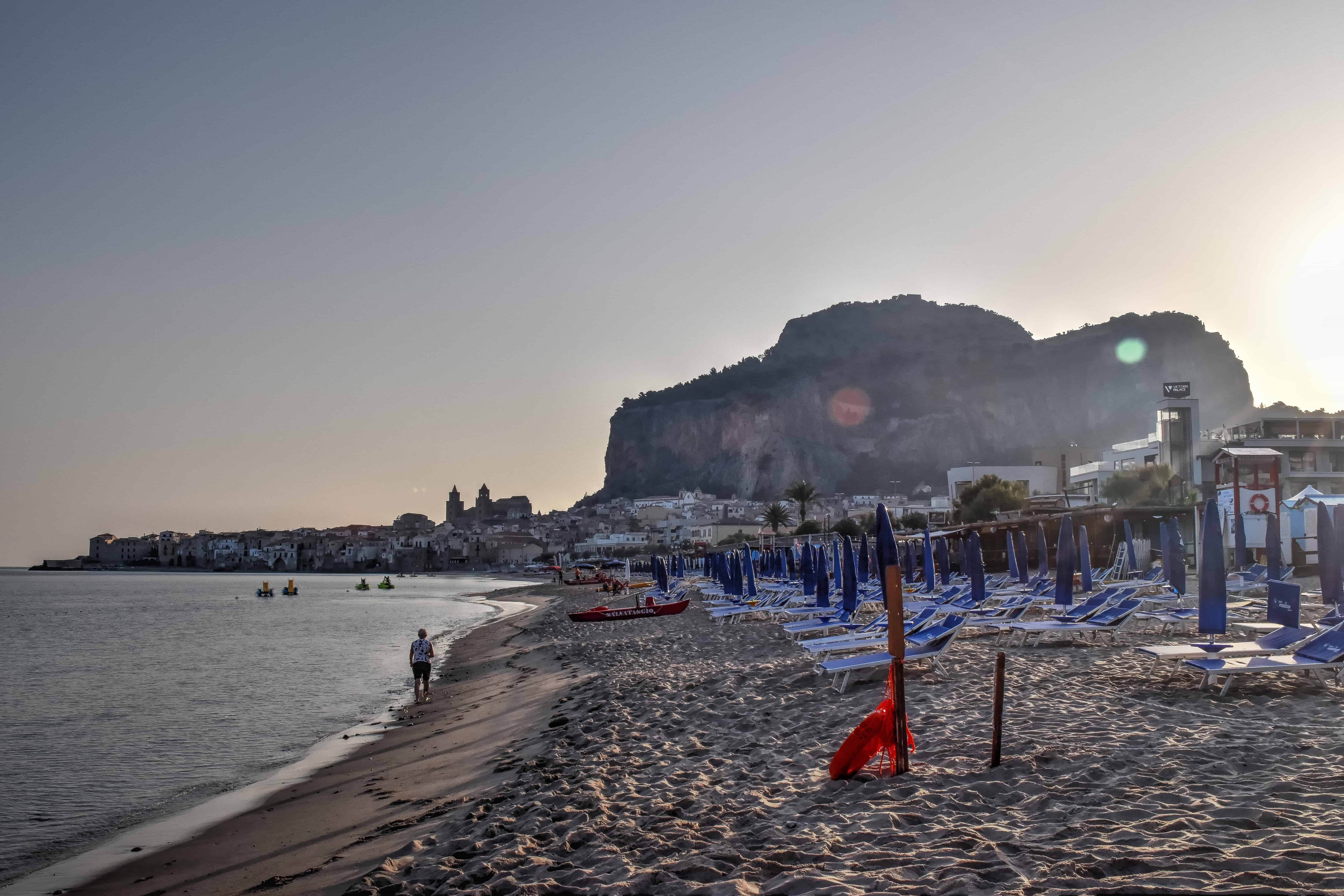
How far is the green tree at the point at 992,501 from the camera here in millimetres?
46625

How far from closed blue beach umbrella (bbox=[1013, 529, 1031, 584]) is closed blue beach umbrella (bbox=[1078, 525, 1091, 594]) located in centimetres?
109

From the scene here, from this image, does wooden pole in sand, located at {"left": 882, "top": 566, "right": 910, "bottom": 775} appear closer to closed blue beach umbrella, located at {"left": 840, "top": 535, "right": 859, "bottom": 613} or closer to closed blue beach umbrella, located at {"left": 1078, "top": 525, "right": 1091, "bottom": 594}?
closed blue beach umbrella, located at {"left": 840, "top": 535, "right": 859, "bottom": 613}

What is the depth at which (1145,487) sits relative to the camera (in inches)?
1706

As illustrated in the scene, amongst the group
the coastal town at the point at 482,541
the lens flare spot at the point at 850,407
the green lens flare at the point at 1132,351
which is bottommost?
the coastal town at the point at 482,541

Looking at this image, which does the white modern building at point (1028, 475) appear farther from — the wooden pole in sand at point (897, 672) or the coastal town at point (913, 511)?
the wooden pole in sand at point (897, 672)

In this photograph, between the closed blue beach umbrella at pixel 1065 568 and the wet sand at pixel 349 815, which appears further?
the closed blue beach umbrella at pixel 1065 568

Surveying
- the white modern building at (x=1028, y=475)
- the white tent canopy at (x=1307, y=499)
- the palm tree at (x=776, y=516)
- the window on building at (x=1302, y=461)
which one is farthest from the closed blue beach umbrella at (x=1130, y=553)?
the palm tree at (x=776, y=516)

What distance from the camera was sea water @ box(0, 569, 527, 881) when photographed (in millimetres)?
9070

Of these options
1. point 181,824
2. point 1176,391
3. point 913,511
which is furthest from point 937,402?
point 181,824

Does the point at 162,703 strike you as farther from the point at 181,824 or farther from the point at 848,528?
the point at 848,528

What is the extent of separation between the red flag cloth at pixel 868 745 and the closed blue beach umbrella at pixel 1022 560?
48.7ft

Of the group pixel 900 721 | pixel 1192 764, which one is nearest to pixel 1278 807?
pixel 1192 764

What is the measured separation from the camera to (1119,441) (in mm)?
145500

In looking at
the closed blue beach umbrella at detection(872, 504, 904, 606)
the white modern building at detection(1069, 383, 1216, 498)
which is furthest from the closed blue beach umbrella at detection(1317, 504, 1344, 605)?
the white modern building at detection(1069, 383, 1216, 498)
